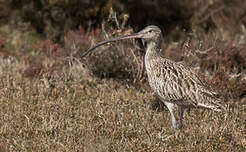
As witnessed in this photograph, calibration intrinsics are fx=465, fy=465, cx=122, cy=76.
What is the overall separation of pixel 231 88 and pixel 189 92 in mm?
2315

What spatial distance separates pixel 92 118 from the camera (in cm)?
685

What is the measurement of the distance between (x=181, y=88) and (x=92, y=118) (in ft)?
4.61

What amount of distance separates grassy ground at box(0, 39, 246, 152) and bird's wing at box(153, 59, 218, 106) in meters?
0.44

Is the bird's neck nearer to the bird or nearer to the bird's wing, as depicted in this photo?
the bird

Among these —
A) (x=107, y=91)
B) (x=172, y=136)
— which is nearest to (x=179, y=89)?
(x=172, y=136)

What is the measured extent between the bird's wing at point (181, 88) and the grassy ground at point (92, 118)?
443 mm

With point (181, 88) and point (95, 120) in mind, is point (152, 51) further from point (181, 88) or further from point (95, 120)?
point (95, 120)

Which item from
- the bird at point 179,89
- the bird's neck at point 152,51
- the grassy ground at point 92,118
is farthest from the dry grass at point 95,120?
the bird's neck at point 152,51

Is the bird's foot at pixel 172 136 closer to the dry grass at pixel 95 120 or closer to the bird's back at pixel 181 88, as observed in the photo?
the dry grass at pixel 95 120

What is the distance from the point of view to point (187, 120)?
715cm

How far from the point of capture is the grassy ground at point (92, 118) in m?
5.94

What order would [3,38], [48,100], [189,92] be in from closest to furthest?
[189,92], [48,100], [3,38]

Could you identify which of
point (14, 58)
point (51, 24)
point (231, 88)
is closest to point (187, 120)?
point (231, 88)

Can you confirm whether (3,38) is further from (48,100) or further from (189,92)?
(189,92)
